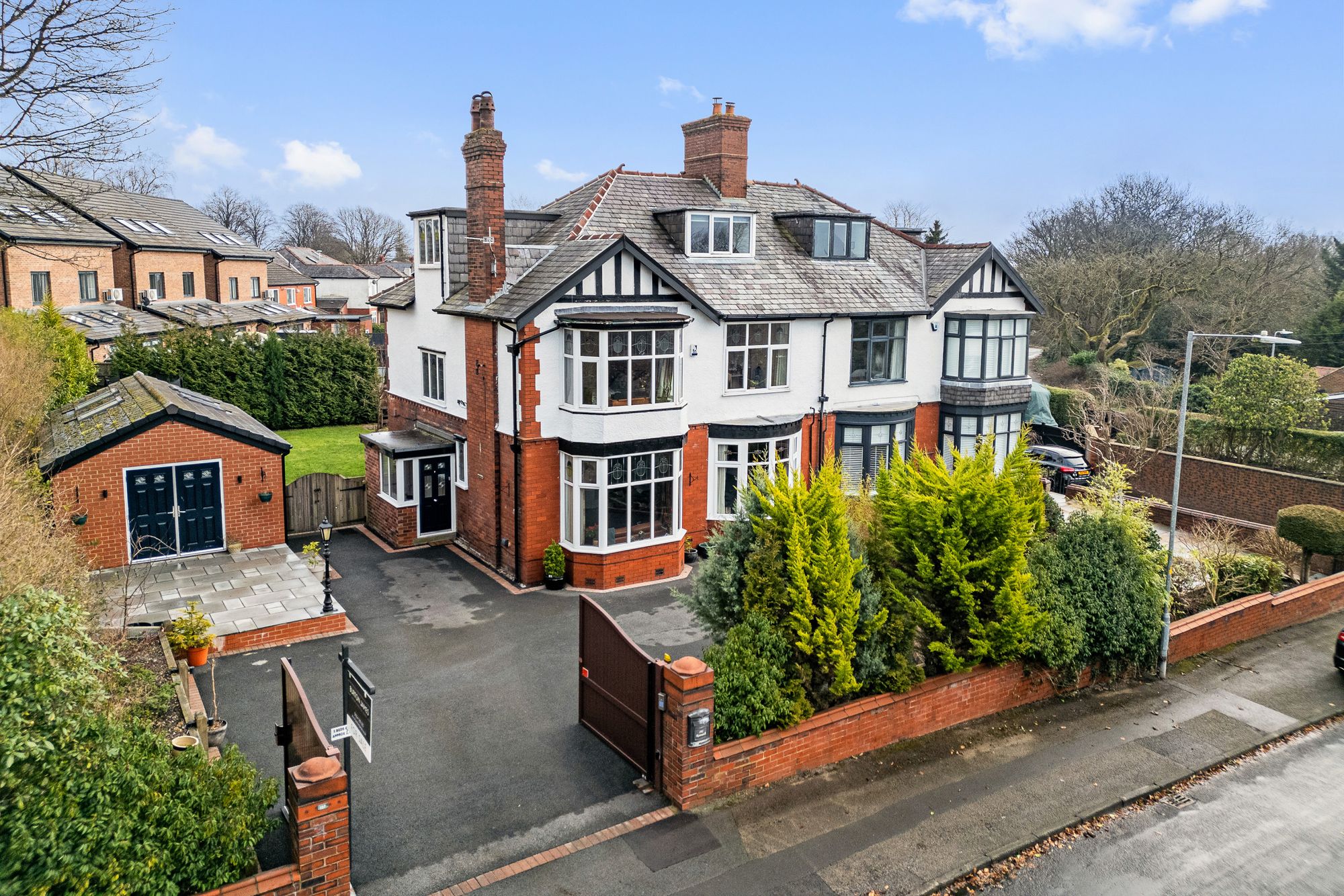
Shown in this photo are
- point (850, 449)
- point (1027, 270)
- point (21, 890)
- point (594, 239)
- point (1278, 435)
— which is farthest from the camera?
point (1027, 270)

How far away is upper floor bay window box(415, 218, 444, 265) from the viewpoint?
21.5 metres

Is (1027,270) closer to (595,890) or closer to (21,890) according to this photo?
(595,890)

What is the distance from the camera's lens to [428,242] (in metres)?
22.1

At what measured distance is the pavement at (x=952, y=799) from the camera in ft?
32.1

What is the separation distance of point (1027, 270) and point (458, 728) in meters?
43.0

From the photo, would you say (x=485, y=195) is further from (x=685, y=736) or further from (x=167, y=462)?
(x=685, y=736)

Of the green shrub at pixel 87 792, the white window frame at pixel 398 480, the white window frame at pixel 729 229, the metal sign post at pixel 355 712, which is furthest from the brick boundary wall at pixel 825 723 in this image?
the white window frame at pixel 398 480

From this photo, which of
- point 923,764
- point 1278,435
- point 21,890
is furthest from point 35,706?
point 1278,435

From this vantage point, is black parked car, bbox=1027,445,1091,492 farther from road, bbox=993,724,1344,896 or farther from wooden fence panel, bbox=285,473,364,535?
wooden fence panel, bbox=285,473,364,535

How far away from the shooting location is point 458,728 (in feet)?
42.4

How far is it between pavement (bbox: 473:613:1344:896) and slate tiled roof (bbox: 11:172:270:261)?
138 ft

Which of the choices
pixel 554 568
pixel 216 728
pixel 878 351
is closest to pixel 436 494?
pixel 554 568

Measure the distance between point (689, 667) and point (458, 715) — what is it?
4.42m

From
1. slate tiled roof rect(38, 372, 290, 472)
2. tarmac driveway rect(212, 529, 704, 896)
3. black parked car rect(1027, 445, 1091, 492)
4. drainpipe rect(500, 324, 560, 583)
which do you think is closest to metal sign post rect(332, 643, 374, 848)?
tarmac driveway rect(212, 529, 704, 896)
